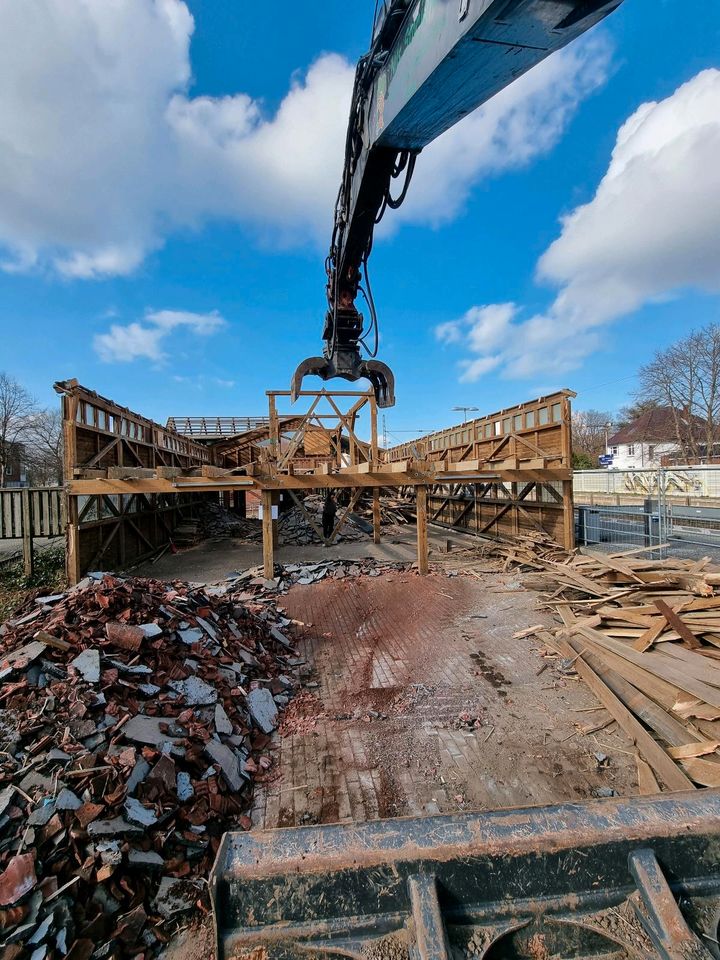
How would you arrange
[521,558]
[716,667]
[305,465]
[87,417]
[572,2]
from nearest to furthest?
[572,2]
[716,667]
[87,417]
[521,558]
[305,465]

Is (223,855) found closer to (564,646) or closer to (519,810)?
(519,810)

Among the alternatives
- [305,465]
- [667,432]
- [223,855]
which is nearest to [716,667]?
[223,855]

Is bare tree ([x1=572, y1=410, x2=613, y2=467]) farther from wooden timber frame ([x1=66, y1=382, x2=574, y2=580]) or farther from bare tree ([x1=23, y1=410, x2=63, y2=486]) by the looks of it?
bare tree ([x1=23, y1=410, x2=63, y2=486])

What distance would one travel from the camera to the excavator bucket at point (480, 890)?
4.79 ft

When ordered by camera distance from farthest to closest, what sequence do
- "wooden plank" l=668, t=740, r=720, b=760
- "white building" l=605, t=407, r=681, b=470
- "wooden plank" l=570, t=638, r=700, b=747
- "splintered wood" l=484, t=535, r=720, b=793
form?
"white building" l=605, t=407, r=681, b=470
"wooden plank" l=570, t=638, r=700, b=747
"splintered wood" l=484, t=535, r=720, b=793
"wooden plank" l=668, t=740, r=720, b=760

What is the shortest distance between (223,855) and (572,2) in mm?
4221

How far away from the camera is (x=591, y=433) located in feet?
192

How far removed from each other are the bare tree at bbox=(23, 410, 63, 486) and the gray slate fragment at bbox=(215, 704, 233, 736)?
38267mm

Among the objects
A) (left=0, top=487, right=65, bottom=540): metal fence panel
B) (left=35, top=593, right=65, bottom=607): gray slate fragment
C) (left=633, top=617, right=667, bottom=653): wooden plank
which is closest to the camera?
(left=633, top=617, right=667, bottom=653): wooden plank

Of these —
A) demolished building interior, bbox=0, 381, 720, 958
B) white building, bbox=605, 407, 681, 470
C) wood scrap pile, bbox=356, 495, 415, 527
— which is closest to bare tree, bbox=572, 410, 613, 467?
white building, bbox=605, 407, 681, 470

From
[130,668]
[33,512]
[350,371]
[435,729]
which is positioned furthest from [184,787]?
[33,512]

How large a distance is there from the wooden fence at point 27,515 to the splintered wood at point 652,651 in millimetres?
12293

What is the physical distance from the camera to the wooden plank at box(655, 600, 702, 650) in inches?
196

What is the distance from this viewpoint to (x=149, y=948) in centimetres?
256
